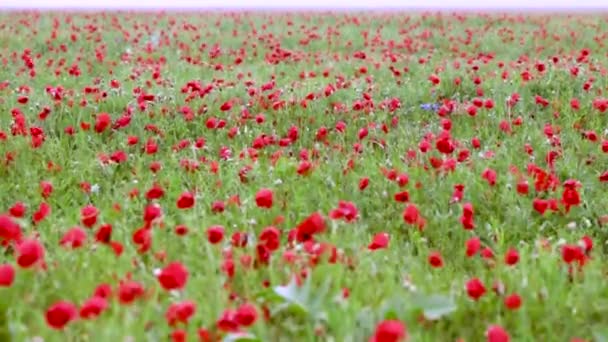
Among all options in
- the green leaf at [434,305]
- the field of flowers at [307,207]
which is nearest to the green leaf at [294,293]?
the field of flowers at [307,207]

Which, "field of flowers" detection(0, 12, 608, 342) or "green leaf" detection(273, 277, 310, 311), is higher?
"green leaf" detection(273, 277, 310, 311)

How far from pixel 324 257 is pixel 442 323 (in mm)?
420

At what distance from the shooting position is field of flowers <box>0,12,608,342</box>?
2320mm

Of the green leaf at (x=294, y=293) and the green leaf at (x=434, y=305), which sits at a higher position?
the green leaf at (x=294, y=293)

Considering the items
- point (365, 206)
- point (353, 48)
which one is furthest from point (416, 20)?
point (365, 206)

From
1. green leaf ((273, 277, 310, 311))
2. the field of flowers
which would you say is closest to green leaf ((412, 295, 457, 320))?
the field of flowers

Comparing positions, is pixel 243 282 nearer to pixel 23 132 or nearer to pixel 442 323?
pixel 442 323

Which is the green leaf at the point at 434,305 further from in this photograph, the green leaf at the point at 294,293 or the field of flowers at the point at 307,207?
the green leaf at the point at 294,293

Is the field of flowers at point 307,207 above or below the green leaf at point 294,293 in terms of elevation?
below

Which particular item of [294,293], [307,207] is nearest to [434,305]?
[294,293]

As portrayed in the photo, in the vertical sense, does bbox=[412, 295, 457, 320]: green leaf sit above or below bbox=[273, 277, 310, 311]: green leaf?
below

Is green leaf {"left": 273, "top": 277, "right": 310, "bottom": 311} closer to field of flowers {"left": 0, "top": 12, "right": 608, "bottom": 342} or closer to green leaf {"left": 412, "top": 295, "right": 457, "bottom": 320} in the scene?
field of flowers {"left": 0, "top": 12, "right": 608, "bottom": 342}

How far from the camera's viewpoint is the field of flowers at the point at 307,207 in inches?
91.3

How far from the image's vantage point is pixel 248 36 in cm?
1224
